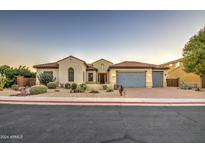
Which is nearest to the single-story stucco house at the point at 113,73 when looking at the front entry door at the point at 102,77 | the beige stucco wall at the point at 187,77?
the front entry door at the point at 102,77

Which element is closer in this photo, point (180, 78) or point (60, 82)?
point (60, 82)

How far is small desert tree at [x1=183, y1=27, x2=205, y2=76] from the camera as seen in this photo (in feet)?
80.9

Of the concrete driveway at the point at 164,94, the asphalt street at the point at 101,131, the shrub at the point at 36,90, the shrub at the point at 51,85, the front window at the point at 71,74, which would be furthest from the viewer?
the front window at the point at 71,74

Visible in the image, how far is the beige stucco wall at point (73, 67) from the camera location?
96.5 feet

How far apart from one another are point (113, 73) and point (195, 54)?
12.4 m

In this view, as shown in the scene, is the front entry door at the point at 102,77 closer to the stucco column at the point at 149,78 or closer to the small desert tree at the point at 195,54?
the stucco column at the point at 149,78

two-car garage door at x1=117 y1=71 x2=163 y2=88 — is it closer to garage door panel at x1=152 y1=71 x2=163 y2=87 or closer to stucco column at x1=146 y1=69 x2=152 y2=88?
stucco column at x1=146 y1=69 x2=152 y2=88

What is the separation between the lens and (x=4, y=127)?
7.21 m

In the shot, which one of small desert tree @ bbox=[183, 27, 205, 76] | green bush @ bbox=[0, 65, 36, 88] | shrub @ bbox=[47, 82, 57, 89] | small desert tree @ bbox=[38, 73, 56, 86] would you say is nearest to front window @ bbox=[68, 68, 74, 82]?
small desert tree @ bbox=[38, 73, 56, 86]

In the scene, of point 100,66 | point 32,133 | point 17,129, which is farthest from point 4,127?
point 100,66

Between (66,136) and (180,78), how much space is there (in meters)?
37.9

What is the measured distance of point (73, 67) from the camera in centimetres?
2952

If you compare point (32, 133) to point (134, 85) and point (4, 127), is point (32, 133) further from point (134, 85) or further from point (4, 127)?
point (134, 85)

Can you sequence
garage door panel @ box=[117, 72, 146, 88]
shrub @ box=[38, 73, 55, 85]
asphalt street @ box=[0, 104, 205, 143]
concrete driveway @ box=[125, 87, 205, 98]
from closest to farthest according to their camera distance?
asphalt street @ box=[0, 104, 205, 143]
concrete driveway @ box=[125, 87, 205, 98]
shrub @ box=[38, 73, 55, 85]
garage door panel @ box=[117, 72, 146, 88]
